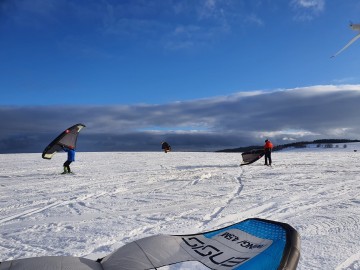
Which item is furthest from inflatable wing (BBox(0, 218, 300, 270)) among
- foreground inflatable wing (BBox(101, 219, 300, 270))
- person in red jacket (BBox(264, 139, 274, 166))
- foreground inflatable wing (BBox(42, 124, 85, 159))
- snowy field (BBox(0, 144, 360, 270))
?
person in red jacket (BBox(264, 139, 274, 166))

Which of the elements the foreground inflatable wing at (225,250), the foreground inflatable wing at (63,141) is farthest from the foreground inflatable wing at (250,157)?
the foreground inflatable wing at (225,250)

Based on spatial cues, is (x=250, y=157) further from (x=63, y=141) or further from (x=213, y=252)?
(x=213, y=252)

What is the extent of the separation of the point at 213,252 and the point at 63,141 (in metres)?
16.3

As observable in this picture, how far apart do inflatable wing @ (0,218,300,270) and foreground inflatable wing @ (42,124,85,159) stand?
15.4 metres

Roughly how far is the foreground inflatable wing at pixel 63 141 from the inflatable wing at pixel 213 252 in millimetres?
15422

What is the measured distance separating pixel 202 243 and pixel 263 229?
66cm

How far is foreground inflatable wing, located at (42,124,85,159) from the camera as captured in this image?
59.8 feet

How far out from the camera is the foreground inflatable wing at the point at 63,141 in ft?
59.8

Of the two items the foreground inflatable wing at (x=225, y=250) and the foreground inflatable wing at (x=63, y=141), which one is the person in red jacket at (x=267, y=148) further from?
the foreground inflatable wing at (x=225, y=250)

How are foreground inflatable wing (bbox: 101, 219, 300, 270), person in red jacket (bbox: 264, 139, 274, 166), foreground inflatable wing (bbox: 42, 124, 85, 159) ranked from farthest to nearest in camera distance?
person in red jacket (bbox: 264, 139, 274, 166) → foreground inflatable wing (bbox: 42, 124, 85, 159) → foreground inflatable wing (bbox: 101, 219, 300, 270)

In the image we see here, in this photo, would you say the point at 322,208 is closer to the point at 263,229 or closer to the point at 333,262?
the point at 333,262

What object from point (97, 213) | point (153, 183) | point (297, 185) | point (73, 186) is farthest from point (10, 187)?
point (297, 185)

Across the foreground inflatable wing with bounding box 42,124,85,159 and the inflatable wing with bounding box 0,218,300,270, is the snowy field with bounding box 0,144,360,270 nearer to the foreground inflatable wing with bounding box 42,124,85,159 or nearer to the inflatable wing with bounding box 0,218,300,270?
the inflatable wing with bounding box 0,218,300,270

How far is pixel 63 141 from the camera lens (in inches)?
719
